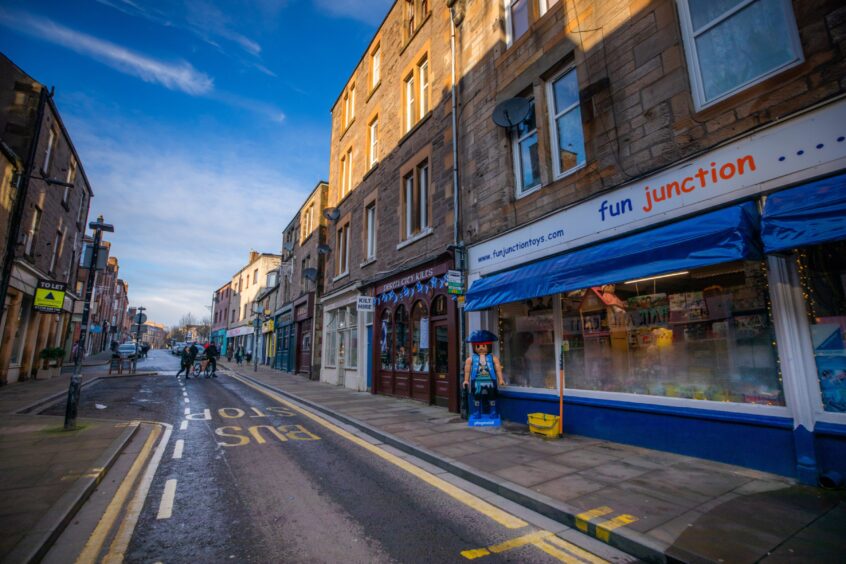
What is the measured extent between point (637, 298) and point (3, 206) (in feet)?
62.8

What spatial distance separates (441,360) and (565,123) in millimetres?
6766

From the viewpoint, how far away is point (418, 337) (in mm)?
12609

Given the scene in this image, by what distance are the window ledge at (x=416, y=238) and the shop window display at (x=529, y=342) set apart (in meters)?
3.79

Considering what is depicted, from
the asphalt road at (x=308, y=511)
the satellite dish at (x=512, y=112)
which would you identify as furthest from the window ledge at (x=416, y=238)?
the asphalt road at (x=308, y=511)

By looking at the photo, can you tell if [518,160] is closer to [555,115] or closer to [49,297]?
[555,115]

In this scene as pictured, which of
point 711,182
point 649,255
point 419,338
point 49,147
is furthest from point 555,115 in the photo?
point 49,147

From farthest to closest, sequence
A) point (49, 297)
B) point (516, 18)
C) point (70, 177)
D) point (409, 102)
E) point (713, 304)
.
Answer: point (70, 177) < point (49, 297) < point (409, 102) < point (516, 18) < point (713, 304)

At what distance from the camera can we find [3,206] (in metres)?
13.5

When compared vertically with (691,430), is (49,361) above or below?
above

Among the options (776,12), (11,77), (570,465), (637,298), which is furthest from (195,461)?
(11,77)

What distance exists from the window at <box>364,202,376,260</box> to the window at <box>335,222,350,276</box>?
6.94ft

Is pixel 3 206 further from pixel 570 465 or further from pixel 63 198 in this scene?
pixel 570 465

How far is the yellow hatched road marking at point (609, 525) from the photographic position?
3.57 meters

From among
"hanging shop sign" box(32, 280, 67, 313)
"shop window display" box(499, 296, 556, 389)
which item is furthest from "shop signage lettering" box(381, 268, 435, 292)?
"hanging shop sign" box(32, 280, 67, 313)
